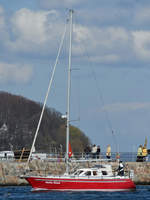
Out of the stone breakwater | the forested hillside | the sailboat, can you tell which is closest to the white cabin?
the sailboat

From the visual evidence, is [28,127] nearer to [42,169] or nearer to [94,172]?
[42,169]

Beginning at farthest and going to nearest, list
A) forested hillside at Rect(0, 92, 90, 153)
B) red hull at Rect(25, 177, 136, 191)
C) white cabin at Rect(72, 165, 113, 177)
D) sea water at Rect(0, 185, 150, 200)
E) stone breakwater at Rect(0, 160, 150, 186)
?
forested hillside at Rect(0, 92, 90, 153) < stone breakwater at Rect(0, 160, 150, 186) < white cabin at Rect(72, 165, 113, 177) < red hull at Rect(25, 177, 136, 191) < sea water at Rect(0, 185, 150, 200)

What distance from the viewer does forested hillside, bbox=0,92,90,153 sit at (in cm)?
12626

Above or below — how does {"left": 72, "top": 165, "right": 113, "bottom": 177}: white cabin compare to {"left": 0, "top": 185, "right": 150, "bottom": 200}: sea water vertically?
above

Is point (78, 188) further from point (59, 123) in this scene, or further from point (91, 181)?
point (59, 123)

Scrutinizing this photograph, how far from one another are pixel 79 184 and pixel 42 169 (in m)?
10.4

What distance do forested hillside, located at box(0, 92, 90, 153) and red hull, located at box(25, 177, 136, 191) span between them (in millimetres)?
59530

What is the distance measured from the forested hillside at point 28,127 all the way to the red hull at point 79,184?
195 ft

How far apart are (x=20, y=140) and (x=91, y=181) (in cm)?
7359

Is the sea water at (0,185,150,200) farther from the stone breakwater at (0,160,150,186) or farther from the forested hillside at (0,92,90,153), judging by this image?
the forested hillside at (0,92,90,153)

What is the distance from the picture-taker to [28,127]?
136m

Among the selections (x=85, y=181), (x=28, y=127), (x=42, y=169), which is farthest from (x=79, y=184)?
(x=28, y=127)

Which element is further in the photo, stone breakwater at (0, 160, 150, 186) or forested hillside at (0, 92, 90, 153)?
forested hillside at (0, 92, 90, 153)

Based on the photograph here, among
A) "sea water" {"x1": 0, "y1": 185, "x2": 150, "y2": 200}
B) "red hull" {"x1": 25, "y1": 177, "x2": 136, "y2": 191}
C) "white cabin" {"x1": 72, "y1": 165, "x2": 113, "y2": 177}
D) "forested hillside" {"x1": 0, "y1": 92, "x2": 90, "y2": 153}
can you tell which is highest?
"forested hillside" {"x1": 0, "y1": 92, "x2": 90, "y2": 153}
